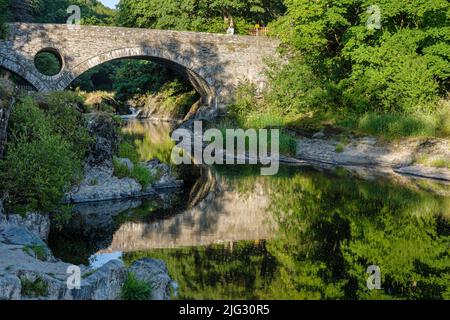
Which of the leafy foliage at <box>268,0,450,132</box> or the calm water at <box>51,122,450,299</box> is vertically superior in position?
the leafy foliage at <box>268,0,450,132</box>

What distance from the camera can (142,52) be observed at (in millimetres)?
30578

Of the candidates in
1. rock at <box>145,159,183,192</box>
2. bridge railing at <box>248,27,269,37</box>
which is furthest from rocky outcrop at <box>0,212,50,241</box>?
bridge railing at <box>248,27,269,37</box>

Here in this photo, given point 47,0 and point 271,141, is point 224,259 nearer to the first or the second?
point 271,141

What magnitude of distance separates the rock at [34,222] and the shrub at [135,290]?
3464 millimetres

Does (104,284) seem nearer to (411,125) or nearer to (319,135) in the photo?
(411,125)

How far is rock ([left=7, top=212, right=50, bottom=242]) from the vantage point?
32.5ft

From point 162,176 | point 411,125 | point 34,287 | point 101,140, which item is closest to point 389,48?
point 411,125

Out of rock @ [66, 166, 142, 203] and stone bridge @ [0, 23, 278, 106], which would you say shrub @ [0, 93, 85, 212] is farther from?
stone bridge @ [0, 23, 278, 106]

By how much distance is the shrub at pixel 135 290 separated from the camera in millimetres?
6848

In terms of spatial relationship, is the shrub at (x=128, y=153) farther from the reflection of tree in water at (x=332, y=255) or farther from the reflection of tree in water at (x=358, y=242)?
the reflection of tree in water at (x=332, y=255)

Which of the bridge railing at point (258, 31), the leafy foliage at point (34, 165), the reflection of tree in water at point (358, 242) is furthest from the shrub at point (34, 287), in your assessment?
the bridge railing at point (258, 31)

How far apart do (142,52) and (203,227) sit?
2066 cm

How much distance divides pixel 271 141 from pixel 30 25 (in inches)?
543

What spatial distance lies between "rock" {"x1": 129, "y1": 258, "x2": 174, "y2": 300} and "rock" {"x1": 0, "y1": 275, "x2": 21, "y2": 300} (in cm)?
165
